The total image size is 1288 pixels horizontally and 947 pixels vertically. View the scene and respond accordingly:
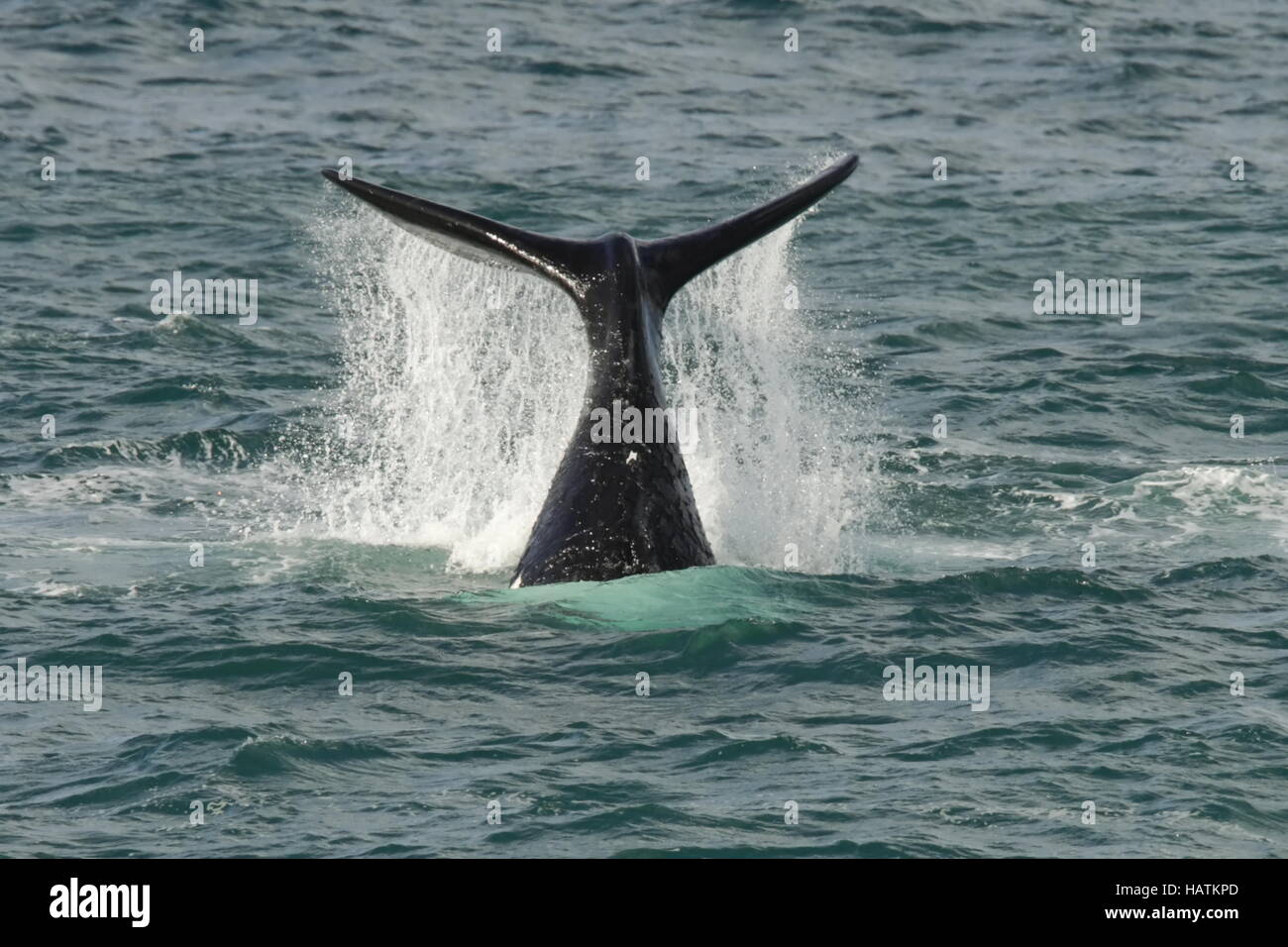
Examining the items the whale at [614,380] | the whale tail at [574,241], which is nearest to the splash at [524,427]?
the whale tail at [574,241]

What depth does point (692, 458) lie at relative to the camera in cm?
1769

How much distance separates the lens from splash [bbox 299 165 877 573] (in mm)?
15797

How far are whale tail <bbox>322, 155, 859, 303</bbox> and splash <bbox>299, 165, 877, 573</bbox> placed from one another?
345 mm

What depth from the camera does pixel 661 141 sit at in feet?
105

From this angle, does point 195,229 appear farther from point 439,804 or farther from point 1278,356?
point 439,804

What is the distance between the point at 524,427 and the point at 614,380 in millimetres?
5541

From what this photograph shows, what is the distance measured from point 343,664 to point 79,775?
2.27 m

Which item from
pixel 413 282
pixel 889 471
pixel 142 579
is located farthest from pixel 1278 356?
pixel 142 579
